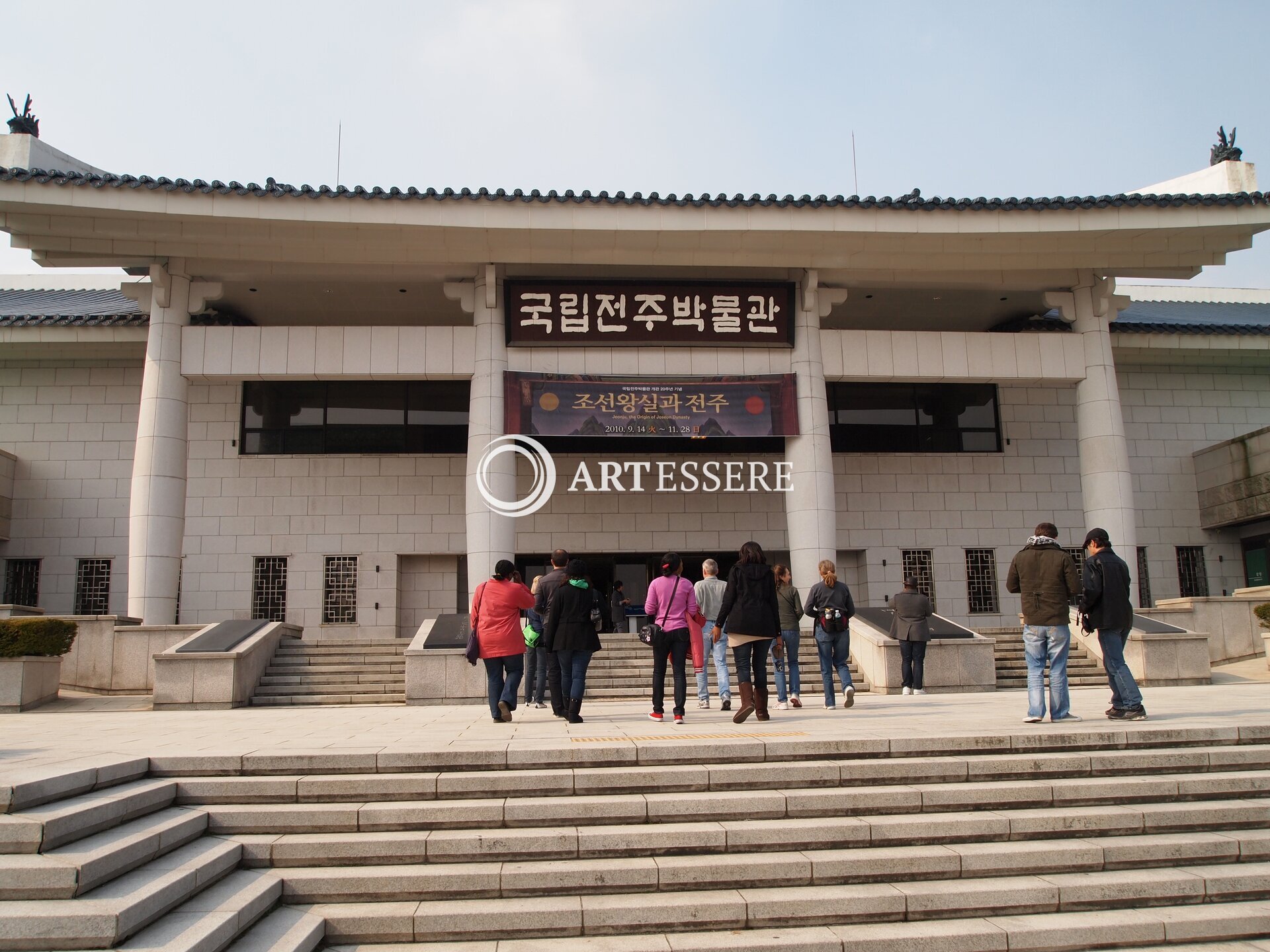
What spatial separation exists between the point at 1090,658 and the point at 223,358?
594 inches

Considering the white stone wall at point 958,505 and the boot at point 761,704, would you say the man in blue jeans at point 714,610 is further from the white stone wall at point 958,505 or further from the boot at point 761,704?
the white stone wall at point 958,505

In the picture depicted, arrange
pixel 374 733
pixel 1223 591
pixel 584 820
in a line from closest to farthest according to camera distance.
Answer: pixel 584 820, pixel 374 733, pixel 1223 591

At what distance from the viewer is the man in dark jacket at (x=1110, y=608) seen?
8.55 m

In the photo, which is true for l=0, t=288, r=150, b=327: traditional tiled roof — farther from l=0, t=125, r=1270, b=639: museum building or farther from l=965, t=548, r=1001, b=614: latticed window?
l=965, t=548, r=1001, b=614: latticed window

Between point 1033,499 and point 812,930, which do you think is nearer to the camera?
point 812,930

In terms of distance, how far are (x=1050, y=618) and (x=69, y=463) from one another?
18826 millimetres

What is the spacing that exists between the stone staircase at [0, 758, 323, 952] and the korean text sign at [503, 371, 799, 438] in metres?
11.4

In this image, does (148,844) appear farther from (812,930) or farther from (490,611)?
(490,611)

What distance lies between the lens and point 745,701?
8.83 metres

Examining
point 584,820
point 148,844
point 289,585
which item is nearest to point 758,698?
point 584,820

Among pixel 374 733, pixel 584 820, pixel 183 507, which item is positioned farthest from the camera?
pixel 183 507

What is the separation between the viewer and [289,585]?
770 inches

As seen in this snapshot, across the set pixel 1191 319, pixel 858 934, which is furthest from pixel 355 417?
pixel 1191 319

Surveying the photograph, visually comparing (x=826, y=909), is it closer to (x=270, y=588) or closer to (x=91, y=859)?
(x=91, y=859)
